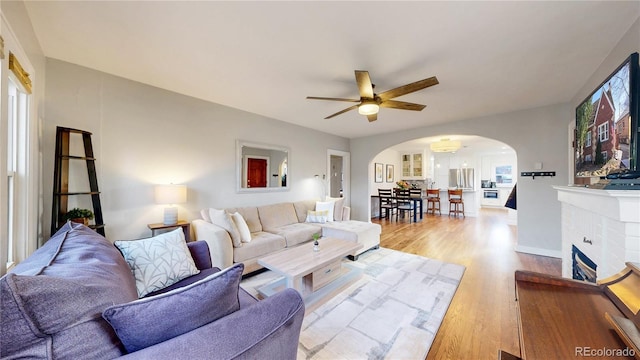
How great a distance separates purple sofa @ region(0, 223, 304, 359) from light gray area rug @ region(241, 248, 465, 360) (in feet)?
3.15

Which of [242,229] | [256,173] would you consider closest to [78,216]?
[242,229]

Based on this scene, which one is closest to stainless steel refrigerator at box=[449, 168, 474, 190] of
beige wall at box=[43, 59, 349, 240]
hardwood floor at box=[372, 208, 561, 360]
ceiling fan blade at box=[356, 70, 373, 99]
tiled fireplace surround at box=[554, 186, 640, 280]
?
hardwood floor at box=[372, 208, 561, 360]

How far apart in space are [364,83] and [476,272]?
2.78 metres

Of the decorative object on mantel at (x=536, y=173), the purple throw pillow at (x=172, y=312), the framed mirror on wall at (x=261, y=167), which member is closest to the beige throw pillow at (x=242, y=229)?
the framed mirror on wall at (x=261, y=167)

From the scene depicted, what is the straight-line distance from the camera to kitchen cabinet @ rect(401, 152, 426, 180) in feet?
26.3

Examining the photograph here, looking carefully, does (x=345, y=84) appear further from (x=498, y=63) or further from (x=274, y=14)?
(x=498, y=63)

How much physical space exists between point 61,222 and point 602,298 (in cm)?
379

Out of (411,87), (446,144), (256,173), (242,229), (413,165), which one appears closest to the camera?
(411,87)

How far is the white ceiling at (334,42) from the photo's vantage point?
60.3 inches

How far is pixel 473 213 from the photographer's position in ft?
23.2

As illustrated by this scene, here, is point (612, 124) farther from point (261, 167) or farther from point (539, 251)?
point (261, 167)

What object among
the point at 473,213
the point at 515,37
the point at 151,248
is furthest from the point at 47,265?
the point at 473,213

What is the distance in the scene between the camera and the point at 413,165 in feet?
27.0

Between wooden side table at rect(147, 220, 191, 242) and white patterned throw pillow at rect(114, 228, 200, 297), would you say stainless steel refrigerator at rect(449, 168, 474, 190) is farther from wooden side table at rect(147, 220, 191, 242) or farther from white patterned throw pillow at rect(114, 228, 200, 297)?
white patterned throw pillow at rect(114, 228, 200, 297)
